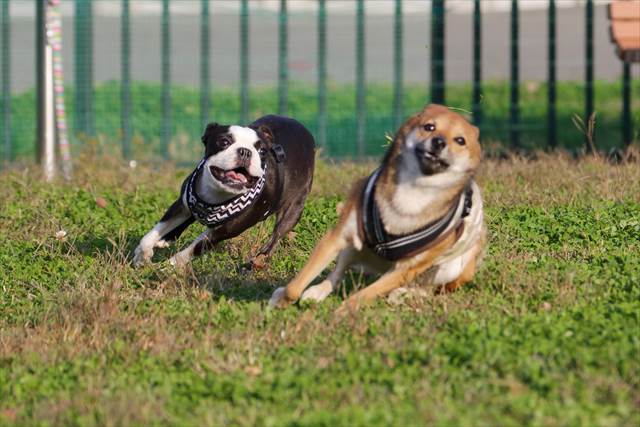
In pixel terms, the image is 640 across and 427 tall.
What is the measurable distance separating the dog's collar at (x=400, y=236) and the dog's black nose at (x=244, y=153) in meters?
1.34

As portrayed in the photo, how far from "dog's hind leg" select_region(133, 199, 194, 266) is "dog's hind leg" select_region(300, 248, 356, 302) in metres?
1.40

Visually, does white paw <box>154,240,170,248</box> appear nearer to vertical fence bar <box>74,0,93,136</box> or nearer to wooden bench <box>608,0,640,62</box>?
wooden bench <box>608,0,640,62</box>

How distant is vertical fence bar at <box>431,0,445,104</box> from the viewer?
11.0m

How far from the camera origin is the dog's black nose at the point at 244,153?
628 cm

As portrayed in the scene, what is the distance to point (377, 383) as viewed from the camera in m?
4.20

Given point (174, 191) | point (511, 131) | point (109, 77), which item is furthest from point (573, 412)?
point (109, 77)

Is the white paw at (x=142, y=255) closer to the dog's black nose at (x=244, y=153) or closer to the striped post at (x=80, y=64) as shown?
the dog's black nose at (x=244, y=153)

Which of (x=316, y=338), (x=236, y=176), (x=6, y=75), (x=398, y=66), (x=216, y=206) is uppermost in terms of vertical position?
(x=398, y=66)

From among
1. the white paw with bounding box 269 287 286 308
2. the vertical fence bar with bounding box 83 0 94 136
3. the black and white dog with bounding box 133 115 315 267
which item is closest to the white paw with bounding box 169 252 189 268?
the black and white dog with bounding box 133 115 315 267

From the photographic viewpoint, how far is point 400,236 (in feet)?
16.3

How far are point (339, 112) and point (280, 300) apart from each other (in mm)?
8402

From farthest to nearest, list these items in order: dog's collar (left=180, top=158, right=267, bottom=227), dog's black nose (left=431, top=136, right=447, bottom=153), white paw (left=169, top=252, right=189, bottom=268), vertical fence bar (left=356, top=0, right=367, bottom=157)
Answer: vertical fence bar (left=356, top=0, right=367, bottom=157) < dog's collar (left=180, top=158, right=267, bottom=227) < white paw (left=169, top=252, right=189, bottom=268) < dog's black nose (left=431, top=136, right=447, bottom=153)

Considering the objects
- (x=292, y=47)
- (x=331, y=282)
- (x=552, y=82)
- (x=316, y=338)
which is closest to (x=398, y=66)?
(x=552, y=82)

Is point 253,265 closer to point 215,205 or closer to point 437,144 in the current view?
point 215,205
